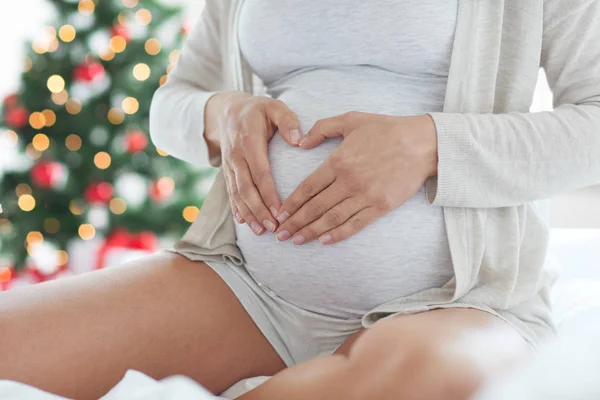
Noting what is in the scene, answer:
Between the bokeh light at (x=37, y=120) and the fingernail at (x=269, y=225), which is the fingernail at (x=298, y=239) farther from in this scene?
the bokeh light at (x=37, y=120)

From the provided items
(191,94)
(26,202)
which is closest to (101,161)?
(26,202)

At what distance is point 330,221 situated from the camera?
Result: 2.86 ft

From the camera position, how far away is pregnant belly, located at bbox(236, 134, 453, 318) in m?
0.88

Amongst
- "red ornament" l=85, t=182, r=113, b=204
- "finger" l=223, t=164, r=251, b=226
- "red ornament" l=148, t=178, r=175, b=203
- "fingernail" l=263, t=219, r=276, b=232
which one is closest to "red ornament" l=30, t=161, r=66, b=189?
"red ornament" l=85, t=182, r=113, b=204

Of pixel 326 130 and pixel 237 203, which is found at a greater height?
pixel 326 130

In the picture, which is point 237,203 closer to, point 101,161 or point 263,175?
point 263,175

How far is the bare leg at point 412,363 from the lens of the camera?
0.65 m

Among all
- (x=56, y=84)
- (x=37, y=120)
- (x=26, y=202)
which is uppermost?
(x=56, y=84)

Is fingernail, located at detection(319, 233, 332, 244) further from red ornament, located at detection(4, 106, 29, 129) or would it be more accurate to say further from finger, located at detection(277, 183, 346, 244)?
red ornament, located at detection(4, 106, 29, 129)

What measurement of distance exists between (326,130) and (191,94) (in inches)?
14.4

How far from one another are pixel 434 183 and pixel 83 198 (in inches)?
73.0

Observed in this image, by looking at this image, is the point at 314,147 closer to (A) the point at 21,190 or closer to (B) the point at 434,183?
(B) the point at 434,183

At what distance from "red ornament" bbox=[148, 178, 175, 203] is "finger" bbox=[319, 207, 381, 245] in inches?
66.9

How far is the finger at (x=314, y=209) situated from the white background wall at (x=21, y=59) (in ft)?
6.18
